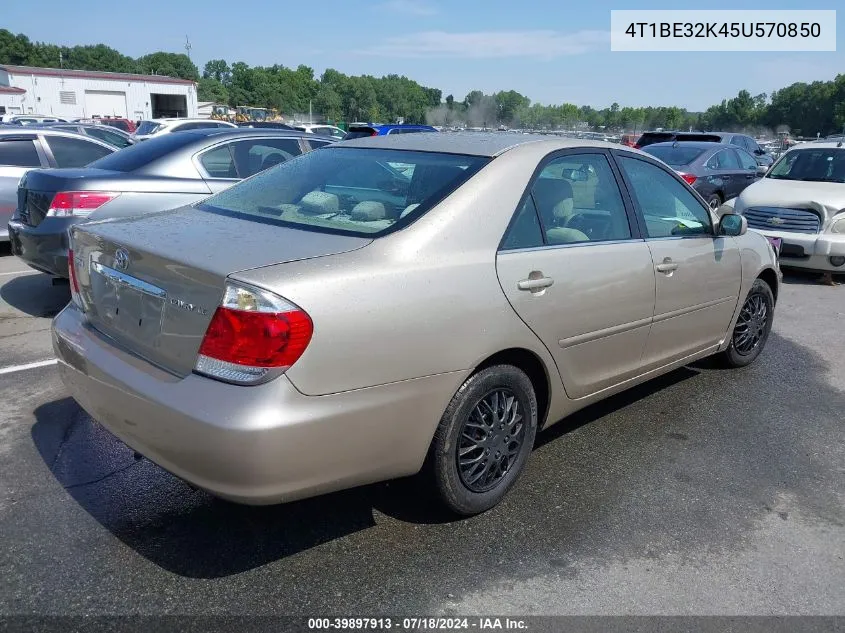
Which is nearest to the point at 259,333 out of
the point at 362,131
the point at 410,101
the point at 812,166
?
the point at 812,166

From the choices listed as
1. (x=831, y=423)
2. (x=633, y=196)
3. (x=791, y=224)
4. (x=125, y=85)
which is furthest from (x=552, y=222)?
(x=125, y=85)

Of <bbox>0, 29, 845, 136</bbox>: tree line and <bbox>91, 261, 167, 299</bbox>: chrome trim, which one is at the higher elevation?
<bbox>0, 29, 845, 136</bbox>: tree line

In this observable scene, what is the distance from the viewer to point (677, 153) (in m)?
12.0

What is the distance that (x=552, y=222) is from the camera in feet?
11.0

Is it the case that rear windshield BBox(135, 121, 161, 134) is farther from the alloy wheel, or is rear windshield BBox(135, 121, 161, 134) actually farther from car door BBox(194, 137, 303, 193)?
the alloy wheel

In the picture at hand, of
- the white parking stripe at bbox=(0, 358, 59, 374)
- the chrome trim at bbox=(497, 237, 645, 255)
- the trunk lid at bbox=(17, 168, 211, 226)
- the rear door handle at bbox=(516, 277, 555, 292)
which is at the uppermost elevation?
the trunk lid at bbox=(17, 168, 211, 226)

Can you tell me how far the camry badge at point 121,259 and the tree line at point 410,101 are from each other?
135 ft

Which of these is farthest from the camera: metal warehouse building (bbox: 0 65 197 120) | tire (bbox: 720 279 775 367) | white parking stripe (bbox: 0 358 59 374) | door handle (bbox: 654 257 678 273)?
metal warehouse building (bbox: 0 65 197 120)

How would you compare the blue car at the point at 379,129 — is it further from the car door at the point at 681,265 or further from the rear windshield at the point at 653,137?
the car door at the point at 681,265

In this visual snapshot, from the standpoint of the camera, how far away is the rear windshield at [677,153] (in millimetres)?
11633

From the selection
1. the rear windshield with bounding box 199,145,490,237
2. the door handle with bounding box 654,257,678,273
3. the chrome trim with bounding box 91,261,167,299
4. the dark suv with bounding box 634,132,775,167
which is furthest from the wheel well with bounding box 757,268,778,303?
the dark suv with bounding box 634,132,775,167

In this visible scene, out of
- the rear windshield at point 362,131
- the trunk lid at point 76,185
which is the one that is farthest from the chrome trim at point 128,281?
the rear windshield at point 362,131

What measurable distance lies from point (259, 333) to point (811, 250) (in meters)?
7.75

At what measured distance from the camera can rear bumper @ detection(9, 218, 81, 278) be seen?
18.9 feet
